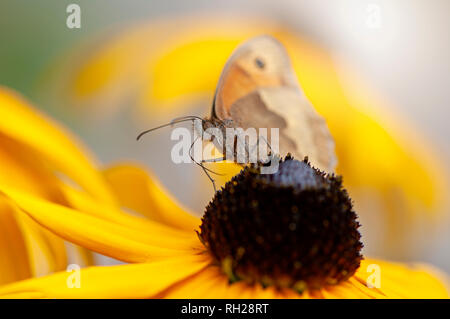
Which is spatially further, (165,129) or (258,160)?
(165,129)

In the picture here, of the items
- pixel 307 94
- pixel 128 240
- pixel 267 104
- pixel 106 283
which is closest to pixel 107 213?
pixel 128 240

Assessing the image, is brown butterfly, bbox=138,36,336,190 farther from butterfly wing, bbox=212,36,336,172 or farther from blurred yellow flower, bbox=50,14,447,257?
blurred yellow flower, bbox=50,14,447,257

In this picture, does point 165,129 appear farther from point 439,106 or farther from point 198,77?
point 439,106

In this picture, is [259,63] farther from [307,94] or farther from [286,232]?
[286,232]

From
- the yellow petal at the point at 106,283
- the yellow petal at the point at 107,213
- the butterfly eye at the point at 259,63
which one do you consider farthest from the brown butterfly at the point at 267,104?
the yellow petal at the point at 106,283

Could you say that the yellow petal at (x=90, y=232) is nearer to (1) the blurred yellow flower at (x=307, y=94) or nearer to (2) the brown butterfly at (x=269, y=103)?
(2) the brown butterfly at (x=269, y=103)
